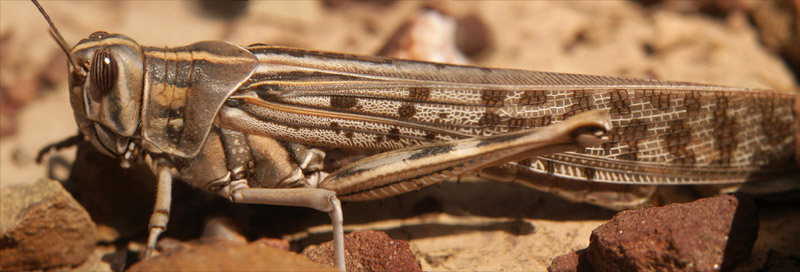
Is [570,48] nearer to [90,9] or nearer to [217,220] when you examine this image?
[217,220]

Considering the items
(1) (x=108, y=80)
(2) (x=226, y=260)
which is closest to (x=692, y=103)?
(2) (x=226, y=260)

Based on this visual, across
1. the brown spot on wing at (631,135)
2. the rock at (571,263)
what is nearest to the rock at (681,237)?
the rock at (571,263)

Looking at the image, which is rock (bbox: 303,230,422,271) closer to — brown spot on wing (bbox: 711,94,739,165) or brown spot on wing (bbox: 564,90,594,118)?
brown spot on wing (bbox: 564,90,594,118)

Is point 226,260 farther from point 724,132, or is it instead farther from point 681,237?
point 724,132

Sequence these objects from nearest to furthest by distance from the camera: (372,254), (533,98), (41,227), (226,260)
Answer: (226,260)
(372,254)
(533,98)
(41,227)

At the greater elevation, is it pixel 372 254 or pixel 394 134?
pixel 394 134

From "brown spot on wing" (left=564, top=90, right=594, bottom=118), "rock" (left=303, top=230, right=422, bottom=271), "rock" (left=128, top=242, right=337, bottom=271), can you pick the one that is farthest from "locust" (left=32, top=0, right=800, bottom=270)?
"rock" (left=128, top=242, right=337, bottom=271)

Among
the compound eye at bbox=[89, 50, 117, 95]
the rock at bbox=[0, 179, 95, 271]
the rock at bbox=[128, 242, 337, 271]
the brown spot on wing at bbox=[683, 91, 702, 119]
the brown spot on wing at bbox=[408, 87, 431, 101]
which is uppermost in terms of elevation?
the brown spot on wing at bbox=[683, 91, 702, 119]

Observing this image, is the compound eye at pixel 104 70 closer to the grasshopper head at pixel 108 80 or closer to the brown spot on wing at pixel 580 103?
the grasshopper head at pixel 108 80
